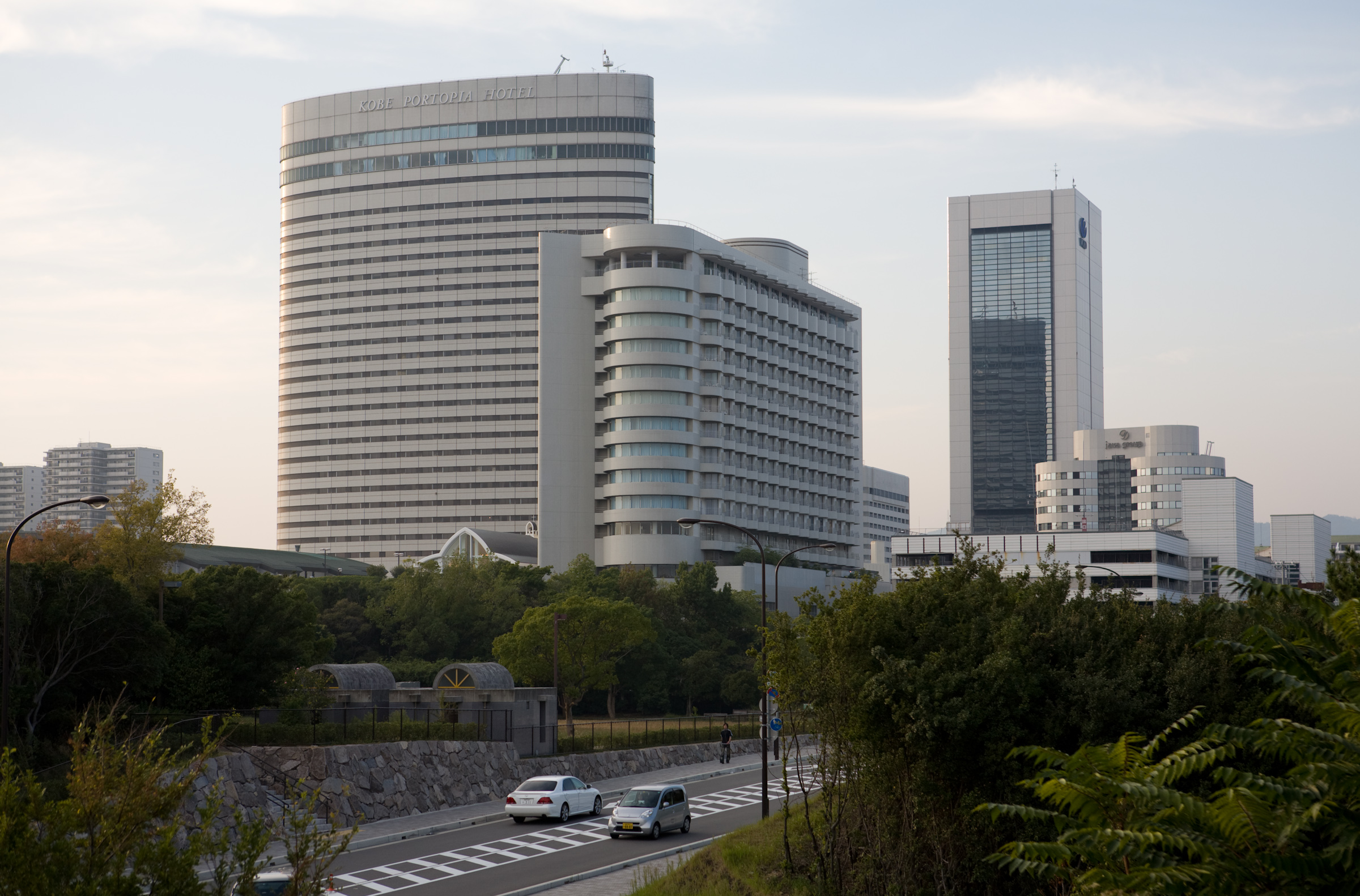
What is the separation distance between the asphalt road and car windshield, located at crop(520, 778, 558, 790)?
120 cm

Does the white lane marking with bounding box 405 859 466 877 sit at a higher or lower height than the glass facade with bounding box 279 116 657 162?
lower

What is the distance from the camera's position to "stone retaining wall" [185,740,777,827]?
38.1 metres

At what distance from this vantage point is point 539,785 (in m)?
42.3

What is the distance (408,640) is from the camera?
310ft

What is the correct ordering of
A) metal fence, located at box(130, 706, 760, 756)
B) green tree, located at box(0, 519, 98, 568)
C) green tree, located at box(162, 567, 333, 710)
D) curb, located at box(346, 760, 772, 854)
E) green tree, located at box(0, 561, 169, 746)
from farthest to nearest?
1. green tree, located at box(0, 519, 98, 568)
2. green tree, located at box(162, 567, 333, 710)
3. metal fence, located at box(130, 706, 760, 756)
4. curb, located at box(346, 760, 772, 854)
5. green tree, located at box(0, 561, 169, 746)

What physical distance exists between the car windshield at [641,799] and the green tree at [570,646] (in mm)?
36375

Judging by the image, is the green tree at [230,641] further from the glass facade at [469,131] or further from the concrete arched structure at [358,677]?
the glass facade at [469,131]

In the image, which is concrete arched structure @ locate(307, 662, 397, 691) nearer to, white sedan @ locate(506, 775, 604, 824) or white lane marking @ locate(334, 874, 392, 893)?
white sedan @ locate(506, 775, 604, 824)

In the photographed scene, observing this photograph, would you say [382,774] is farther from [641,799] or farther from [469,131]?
[469,131]

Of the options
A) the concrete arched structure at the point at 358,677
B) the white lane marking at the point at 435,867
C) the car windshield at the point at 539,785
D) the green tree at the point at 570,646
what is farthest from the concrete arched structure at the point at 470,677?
the white lane marking at the point at 435,867

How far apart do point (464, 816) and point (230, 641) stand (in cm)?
1215

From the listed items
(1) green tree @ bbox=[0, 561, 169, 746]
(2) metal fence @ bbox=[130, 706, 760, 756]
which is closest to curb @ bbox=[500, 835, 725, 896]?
(2) metal fence @ bbox=[130, 706, 760, 756]

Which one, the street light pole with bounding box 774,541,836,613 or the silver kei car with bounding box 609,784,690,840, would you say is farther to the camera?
the street light pole with bounding box 774,541,836,613

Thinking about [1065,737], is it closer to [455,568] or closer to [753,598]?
[455,568]
